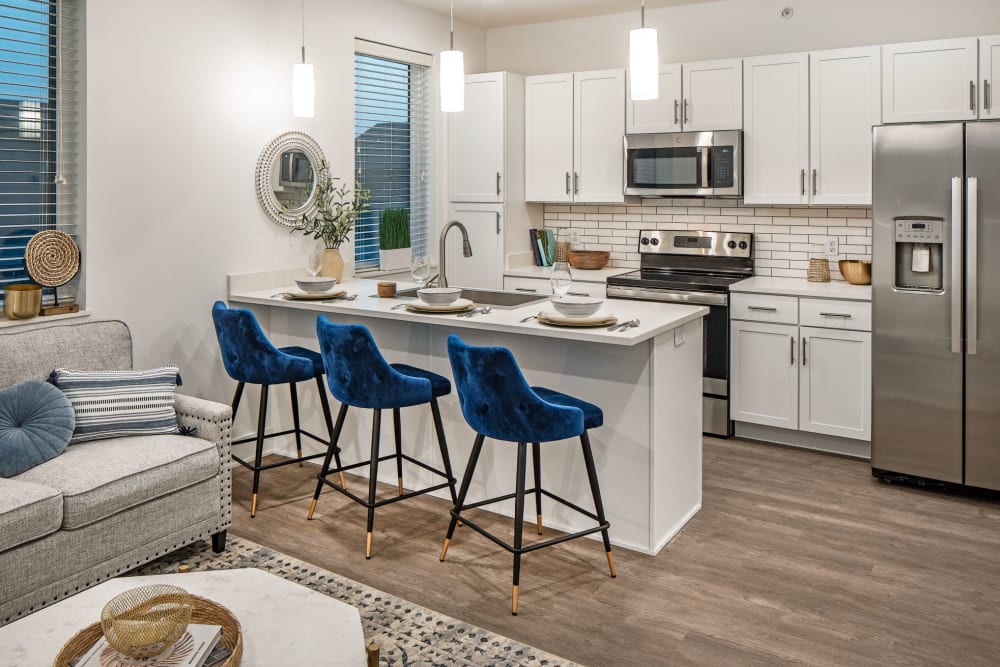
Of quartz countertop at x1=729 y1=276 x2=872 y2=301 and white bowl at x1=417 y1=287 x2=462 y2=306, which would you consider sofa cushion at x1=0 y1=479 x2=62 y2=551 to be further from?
quartz countertop at x1=729 y1=276 x2=872 y2=301

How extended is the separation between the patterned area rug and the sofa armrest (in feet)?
0.69

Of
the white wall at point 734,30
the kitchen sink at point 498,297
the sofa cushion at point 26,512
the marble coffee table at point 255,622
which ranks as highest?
the white wall at point 734,30

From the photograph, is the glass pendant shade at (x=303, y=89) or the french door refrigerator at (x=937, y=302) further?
the glass pendant shade at (x=303, y=89)

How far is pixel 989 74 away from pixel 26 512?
4703 mm

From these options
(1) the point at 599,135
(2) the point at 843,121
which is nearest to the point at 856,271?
(2) the point at 843,121

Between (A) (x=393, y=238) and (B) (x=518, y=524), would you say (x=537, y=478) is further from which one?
(A) (x=393, y=238)

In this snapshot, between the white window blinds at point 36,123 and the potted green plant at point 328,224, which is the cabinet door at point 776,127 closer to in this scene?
the potted green plant at point 328,224

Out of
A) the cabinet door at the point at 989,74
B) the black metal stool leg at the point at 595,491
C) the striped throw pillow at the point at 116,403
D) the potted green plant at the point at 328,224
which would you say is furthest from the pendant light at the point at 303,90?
the cabinet door at the point at 989,74

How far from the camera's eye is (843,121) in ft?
15.4

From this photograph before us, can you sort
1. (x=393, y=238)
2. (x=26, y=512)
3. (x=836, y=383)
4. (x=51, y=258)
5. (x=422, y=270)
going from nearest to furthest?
(x=26, y=512) → (x=51, y=258) → (x=422, y=270) → (x=836, y=383) → (x=393, y=238)

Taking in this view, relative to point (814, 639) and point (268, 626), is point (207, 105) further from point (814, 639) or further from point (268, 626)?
point (814, 639)

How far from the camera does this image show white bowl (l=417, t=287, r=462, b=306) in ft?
12.4

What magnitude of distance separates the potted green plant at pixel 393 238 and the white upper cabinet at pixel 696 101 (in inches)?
65.1

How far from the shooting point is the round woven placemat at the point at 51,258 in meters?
3.55
